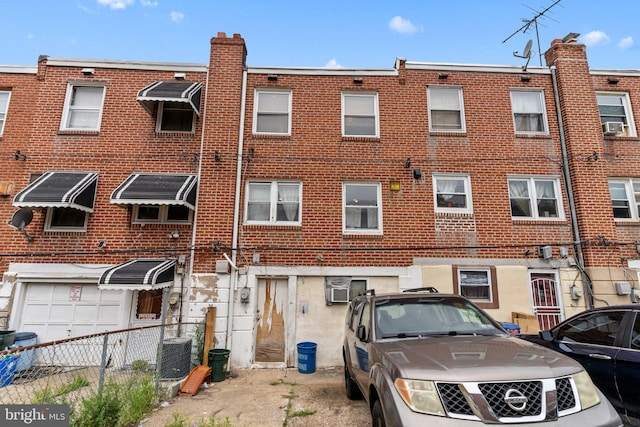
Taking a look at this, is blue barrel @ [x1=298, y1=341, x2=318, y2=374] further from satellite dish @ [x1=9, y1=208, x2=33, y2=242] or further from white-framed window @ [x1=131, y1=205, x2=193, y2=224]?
satellite dish @ [x1=9, y1=208, x2=33, y2=242]

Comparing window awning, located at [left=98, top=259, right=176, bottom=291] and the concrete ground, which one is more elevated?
window awning, located at [left=98, top=259, right=176, bottom=291]

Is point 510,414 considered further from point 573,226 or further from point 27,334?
point 27,334

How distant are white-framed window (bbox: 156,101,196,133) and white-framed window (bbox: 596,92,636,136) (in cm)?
1285

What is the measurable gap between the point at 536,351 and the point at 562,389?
0.48m

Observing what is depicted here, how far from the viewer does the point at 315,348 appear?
8188 mm

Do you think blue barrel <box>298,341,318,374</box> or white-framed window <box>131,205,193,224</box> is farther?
white-framed window <box>131,205,193,224</box>

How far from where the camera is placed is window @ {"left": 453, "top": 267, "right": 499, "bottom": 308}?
8867mm

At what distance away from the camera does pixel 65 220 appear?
9.27 meters

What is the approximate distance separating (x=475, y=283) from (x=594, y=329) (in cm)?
468

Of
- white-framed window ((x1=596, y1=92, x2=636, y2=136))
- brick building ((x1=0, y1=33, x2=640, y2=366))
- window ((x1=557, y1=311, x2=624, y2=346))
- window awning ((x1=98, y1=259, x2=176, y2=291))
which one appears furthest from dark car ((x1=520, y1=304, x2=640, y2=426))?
white-framed window ((x1=596, y1=92, x2=636, y2=136))

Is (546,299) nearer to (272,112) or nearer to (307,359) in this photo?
(307,359)

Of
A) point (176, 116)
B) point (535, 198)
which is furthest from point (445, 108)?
point (176, 116)

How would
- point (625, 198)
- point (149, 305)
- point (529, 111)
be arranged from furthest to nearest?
point (529, 111)
point (625, 198)
point (149, 305)

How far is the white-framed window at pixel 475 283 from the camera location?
894 centimetres
